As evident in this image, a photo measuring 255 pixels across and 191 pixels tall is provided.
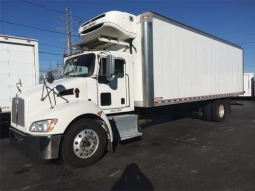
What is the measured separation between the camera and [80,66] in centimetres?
545

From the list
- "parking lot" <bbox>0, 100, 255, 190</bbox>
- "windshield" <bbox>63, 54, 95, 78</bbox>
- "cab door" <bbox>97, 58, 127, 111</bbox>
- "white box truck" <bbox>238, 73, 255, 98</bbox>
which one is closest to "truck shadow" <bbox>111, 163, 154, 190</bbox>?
"parking lot" <bbox>0, 100, 255, 190</bbox>

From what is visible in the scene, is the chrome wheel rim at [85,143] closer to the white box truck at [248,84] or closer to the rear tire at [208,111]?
the rear tire at [208,111]

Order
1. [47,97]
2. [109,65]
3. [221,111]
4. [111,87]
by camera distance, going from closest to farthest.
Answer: [47,97] → [109,65] → [111,87] → [221,111]

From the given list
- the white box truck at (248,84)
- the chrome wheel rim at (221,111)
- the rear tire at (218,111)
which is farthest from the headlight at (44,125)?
the white box truck at (248,84)

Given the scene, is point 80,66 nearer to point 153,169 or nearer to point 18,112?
point 18,112

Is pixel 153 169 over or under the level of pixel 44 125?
under

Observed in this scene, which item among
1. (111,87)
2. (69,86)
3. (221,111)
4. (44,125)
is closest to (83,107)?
(69,86)

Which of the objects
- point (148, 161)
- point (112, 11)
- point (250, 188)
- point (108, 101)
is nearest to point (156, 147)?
point (148, 161)

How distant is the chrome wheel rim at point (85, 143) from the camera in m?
4.44

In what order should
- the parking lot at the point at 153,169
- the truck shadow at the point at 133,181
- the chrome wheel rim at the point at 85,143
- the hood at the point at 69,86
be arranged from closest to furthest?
the truck shadow at the point at 133,181, the parking lot at the point at 153,169, the chrome wheel rim at the point at 85,143, the hood at the point at 69,86

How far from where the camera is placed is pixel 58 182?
3.91 meters

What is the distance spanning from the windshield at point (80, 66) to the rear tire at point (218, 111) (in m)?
6.49

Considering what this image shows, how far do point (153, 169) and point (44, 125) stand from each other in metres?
2.37

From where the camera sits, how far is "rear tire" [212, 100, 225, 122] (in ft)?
30.7
